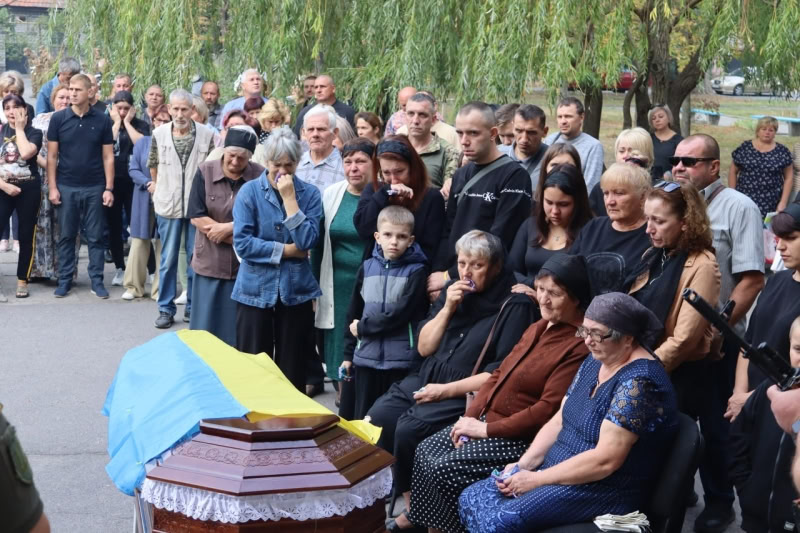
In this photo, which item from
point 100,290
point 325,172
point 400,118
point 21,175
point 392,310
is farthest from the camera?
point 100,290

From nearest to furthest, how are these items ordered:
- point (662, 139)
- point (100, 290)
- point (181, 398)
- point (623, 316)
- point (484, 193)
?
1. point (623, 316)
2. point (181, 398)
3. point (484, 193)
4. point (662, 139)
5. point (100, 290)

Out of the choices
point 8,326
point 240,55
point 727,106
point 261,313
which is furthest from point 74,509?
point 727,106

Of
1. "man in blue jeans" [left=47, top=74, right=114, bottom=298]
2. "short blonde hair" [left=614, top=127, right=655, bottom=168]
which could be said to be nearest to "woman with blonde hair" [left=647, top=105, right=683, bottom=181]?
"short blonde hair" [left=614, top=127, right=655, bottom=168]

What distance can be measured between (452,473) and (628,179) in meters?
1.73

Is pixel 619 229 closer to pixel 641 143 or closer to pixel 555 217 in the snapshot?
pixel 555 217

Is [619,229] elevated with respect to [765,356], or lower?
elevated

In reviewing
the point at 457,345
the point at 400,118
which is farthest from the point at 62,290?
the point at 457,345

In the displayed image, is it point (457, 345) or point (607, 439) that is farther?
point (457, 345)

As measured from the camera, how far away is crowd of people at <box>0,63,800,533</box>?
15.3ft

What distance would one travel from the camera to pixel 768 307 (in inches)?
205

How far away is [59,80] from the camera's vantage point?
12.6 metres

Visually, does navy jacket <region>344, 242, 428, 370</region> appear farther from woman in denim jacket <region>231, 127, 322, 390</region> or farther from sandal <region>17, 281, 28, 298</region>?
sandal <region>17, 281, 28, 298</region>

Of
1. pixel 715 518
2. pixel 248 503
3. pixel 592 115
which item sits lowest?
pixel 715 518

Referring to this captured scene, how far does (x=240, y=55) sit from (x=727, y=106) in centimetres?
2760
